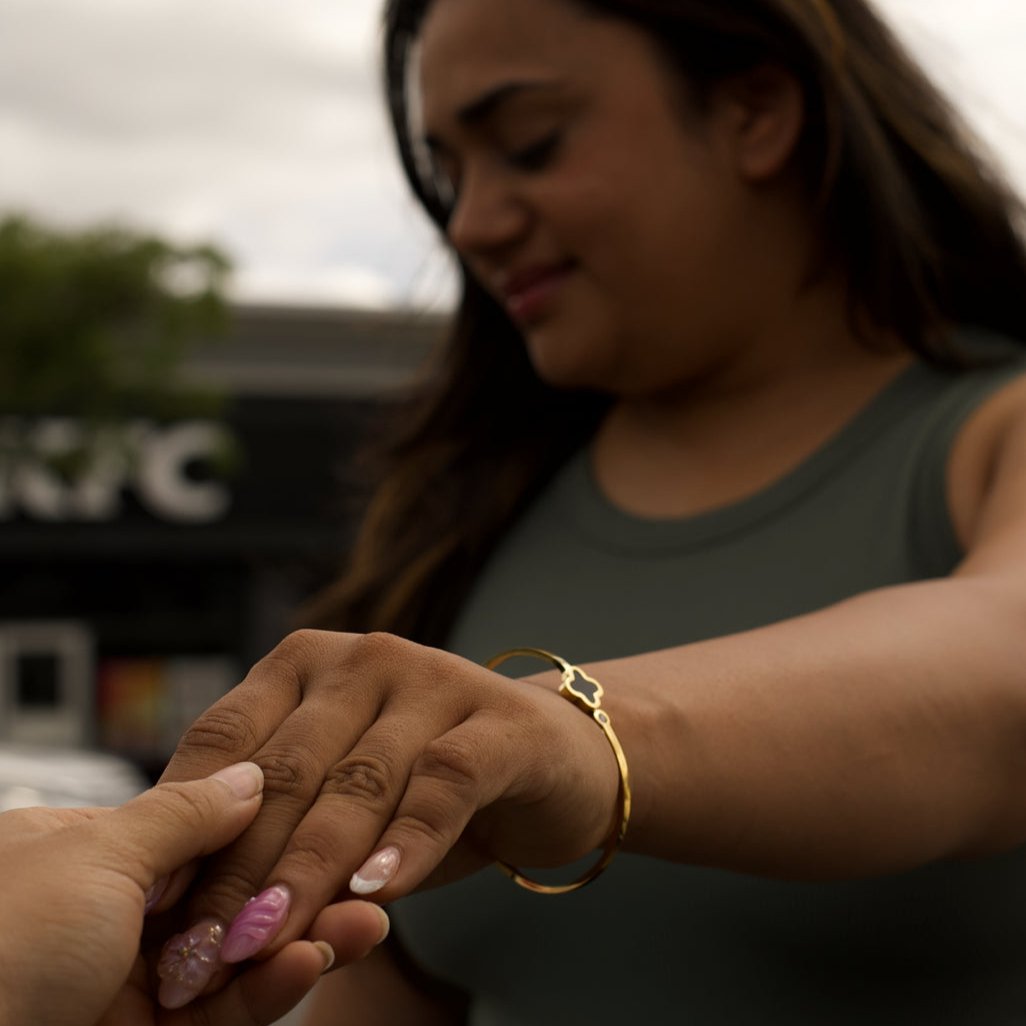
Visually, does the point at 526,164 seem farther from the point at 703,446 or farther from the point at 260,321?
the point at 260,321

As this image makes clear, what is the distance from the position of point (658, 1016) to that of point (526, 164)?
3.32 feet

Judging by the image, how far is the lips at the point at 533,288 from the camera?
7.01ft

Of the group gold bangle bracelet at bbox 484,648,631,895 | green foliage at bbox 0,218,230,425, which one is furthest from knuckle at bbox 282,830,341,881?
green foliage at bbox 0,218,230,425

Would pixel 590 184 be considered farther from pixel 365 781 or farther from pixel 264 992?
pixel 264 992

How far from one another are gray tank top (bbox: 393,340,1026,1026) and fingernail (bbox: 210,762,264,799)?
27.1 inches

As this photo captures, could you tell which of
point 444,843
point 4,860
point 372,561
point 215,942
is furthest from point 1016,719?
point 372,561

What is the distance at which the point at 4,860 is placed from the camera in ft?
4.10

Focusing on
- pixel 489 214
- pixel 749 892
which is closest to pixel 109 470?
pixel 489 214

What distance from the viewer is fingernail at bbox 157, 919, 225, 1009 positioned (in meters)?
1.26

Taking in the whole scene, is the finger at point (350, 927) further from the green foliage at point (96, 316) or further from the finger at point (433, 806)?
the green foliage at point (96, 316)

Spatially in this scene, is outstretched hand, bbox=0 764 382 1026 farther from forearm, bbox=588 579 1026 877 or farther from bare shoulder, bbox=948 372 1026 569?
bare shoulder, bbox=948 372 1026 569

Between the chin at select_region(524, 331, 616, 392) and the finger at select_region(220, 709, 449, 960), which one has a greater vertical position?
the finger at select_region(220, 709, 449, 960)

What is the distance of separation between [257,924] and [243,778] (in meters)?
0.11

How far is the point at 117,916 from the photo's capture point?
1200 millimetres
